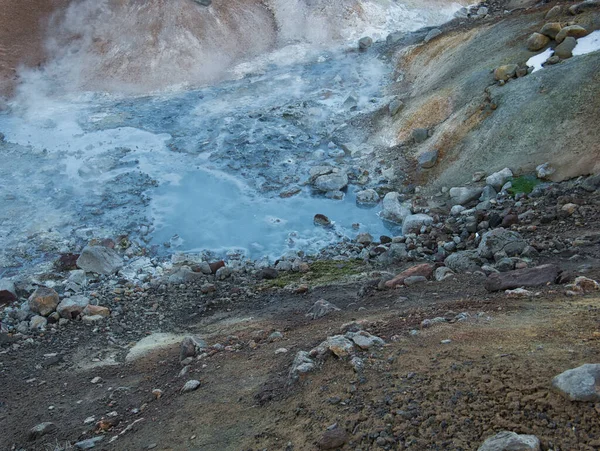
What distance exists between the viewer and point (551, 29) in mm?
12078

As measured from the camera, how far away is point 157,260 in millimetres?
10289

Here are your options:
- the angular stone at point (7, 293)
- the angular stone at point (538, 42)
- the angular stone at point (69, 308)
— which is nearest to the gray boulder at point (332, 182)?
the angular stone at point (538, 42)

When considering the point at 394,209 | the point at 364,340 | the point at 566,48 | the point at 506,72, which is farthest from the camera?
the point at 506,72

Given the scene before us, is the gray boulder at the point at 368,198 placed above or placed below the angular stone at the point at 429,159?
below

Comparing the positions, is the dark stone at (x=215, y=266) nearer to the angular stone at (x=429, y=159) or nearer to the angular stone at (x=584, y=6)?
the angular stone at (x=429, y=159)

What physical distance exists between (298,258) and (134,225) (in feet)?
11.1

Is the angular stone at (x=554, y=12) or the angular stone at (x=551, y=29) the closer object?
the angular stone at (x=551, y=29)

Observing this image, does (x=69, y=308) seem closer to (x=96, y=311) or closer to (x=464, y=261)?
(x=96, y=311)

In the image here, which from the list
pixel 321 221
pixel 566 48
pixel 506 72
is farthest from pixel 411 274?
pixel 566 48

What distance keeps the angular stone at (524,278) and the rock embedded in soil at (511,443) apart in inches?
127

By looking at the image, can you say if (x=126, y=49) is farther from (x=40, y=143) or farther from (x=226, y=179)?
(x=226, y=179)

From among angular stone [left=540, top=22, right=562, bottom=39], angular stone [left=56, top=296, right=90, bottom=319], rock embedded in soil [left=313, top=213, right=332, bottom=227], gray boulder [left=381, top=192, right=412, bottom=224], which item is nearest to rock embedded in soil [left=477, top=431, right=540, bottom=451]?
angular stone [left=56, top=296, right=90, bottom=319]

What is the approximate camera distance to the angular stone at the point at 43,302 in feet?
27.6

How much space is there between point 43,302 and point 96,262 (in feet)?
4.95
